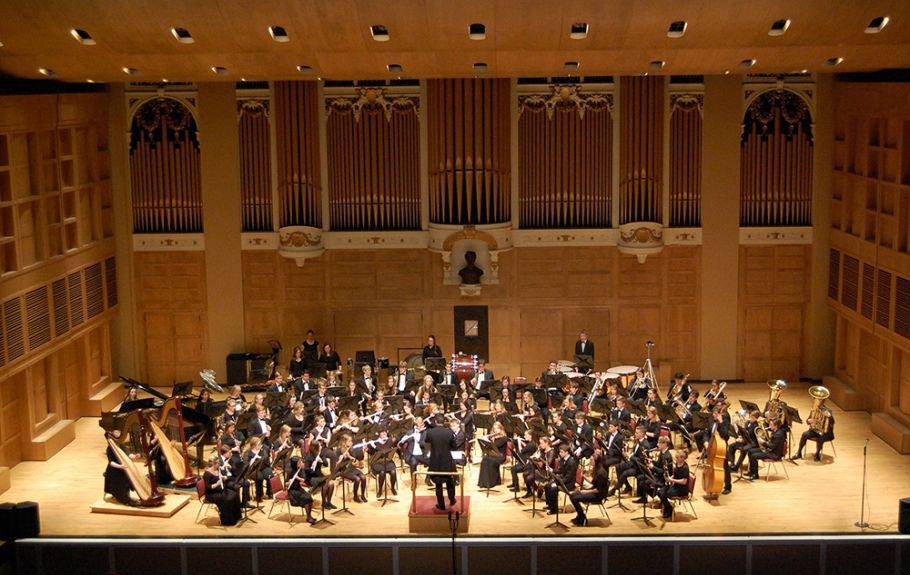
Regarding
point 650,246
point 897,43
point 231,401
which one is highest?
point 897,43

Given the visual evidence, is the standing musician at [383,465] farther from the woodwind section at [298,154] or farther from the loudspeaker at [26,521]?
the woodwind section at [298,154]

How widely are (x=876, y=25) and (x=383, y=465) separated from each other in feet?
27.5

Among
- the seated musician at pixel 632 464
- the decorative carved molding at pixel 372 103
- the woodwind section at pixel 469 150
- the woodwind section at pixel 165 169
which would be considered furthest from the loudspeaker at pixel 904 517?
the woodwind section at pixel 165 169

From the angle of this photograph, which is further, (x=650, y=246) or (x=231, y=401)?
(x=650, y=246)

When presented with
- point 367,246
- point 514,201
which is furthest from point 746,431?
point 367,246

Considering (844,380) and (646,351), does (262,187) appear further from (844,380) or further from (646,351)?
(844,380)

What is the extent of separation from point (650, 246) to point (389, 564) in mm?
8463

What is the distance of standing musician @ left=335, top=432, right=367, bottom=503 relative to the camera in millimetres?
14211

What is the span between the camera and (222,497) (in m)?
13.7

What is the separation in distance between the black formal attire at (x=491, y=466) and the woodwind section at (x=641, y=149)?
5.80 m

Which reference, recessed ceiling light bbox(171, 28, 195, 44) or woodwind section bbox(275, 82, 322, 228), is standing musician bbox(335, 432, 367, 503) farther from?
woodwind section bbox(275, 82, 322, 228)

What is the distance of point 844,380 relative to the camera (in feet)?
61.9

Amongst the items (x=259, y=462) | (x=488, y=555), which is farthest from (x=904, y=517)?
(x=259, y=462)

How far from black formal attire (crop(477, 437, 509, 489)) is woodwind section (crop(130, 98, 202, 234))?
7478 millimetres
